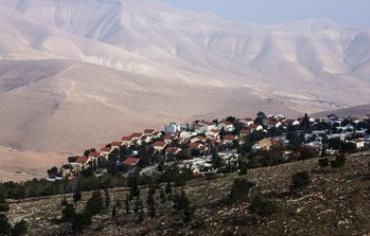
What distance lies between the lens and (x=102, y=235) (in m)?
18.8

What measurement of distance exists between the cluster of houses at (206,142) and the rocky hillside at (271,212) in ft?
65.3

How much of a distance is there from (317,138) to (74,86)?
290 feet

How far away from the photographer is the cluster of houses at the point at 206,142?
1909 inches

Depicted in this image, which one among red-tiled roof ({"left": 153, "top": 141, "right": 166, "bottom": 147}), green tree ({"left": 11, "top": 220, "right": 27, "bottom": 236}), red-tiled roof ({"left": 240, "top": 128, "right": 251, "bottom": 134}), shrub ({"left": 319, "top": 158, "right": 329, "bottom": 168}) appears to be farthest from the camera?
red-tiled roof ({"left": 240, "top": 128, "right": 251, "bottom": 134})

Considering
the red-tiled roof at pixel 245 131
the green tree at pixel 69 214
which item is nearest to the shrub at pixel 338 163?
the green tree at pixel 69 214

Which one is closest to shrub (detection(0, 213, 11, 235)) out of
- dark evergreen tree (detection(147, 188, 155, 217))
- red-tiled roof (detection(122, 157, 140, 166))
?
dark evergreen tree (detection(147, 188, 155, 217))

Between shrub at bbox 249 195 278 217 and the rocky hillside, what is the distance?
28 millimetres

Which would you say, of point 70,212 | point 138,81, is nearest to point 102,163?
point 70,212

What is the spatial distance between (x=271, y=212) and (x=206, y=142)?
40.3 meters

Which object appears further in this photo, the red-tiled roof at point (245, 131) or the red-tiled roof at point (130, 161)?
the red-tiled roof at point (245, 131)

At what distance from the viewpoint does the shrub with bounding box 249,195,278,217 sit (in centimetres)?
1636

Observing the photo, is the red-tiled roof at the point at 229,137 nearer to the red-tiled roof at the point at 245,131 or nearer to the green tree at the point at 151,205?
the red-tiled roof at the point at 245,131

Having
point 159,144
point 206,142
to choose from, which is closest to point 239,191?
point 159,144

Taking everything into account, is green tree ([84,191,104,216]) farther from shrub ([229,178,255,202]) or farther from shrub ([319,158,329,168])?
shrub ([319,158,329,168])
